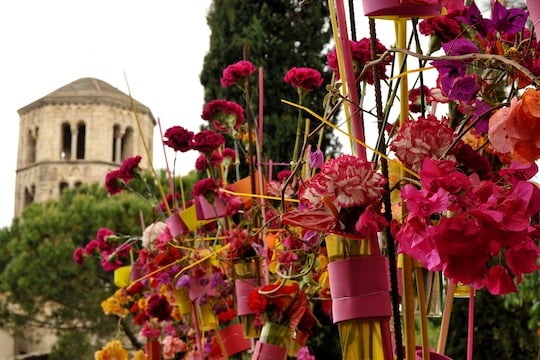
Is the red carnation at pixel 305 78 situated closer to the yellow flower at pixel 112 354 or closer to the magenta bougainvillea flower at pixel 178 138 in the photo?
the magenta bougainvillea flower at pixel 178 138

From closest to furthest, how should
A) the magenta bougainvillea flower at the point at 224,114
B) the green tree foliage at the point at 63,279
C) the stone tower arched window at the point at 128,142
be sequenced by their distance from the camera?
the magenta bougainvillea flower at the point at 224,114
the green tree foliage at the point at 63,279
the stone tower arched window at the point at 128,142

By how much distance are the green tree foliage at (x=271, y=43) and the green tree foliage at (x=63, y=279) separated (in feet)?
21.0

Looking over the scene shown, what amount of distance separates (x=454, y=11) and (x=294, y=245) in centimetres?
40

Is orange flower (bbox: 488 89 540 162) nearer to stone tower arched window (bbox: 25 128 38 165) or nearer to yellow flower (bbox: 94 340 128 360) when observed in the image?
yellow flower (bbox: 94 340 128 360)

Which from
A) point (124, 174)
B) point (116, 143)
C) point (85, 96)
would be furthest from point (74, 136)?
point (124, 174)

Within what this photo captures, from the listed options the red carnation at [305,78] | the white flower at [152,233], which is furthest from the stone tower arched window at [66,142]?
the red carnation at [305,78]

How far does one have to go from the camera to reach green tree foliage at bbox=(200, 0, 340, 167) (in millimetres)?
3166

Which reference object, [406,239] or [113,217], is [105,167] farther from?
[406,239]

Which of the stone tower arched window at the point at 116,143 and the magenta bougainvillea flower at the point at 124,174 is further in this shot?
the stone tower arched window at the point at 116,143

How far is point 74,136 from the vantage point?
22.9 meters

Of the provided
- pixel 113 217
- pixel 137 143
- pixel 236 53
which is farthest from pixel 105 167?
pixel 236 53

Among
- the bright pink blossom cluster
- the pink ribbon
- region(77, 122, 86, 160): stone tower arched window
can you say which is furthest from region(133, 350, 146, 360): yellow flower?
region(77, 122, 86, 160): stone tower arched window

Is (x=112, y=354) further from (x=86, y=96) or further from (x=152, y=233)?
(x=86, y=96)

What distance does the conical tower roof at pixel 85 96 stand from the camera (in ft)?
72.8
